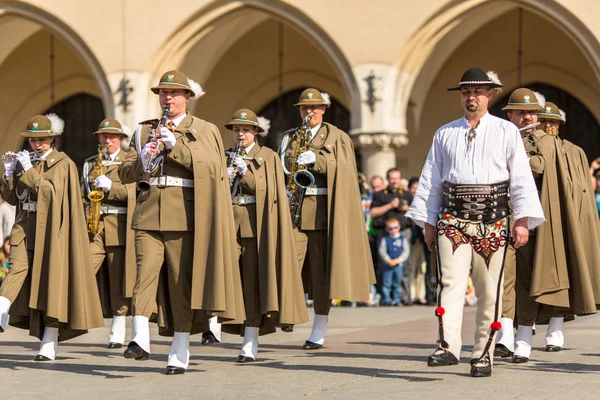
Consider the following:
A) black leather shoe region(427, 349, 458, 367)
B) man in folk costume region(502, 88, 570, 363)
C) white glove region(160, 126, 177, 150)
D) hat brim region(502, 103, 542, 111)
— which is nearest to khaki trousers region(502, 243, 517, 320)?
man in folk costume region(502, 88, 570, 363)

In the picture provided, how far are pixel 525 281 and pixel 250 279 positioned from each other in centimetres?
195

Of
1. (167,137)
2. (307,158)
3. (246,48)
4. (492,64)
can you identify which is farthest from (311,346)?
(246,48)

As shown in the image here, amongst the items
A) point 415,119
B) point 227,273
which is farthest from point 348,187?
point 415,119

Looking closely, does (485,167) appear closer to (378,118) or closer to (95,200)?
(95,200)

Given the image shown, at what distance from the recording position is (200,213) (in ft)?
25.4

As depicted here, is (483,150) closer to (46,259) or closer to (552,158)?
(552,158)

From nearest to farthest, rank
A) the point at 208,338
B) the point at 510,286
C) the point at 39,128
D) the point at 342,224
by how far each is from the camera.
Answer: the point at 510,286, the point at 39,128, the point at 342,224, the point at 208,338

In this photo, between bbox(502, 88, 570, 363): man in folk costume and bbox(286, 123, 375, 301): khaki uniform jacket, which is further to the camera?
bbox(286, 123, 375, 301): khaki uniform jacket

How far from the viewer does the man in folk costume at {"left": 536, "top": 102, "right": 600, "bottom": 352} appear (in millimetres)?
8734

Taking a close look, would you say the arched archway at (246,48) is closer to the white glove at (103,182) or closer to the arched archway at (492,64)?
the arched archway at (492,64)

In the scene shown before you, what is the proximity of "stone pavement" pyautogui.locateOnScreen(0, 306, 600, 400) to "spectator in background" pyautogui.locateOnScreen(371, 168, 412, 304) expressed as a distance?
4496 mm

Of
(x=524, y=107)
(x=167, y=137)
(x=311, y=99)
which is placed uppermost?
(x=311, y=99)

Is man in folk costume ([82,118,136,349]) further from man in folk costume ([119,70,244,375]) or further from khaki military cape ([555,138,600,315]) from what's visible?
khaki military cape ([555,138,600,315])

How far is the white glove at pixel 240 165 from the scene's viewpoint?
8984 mm
